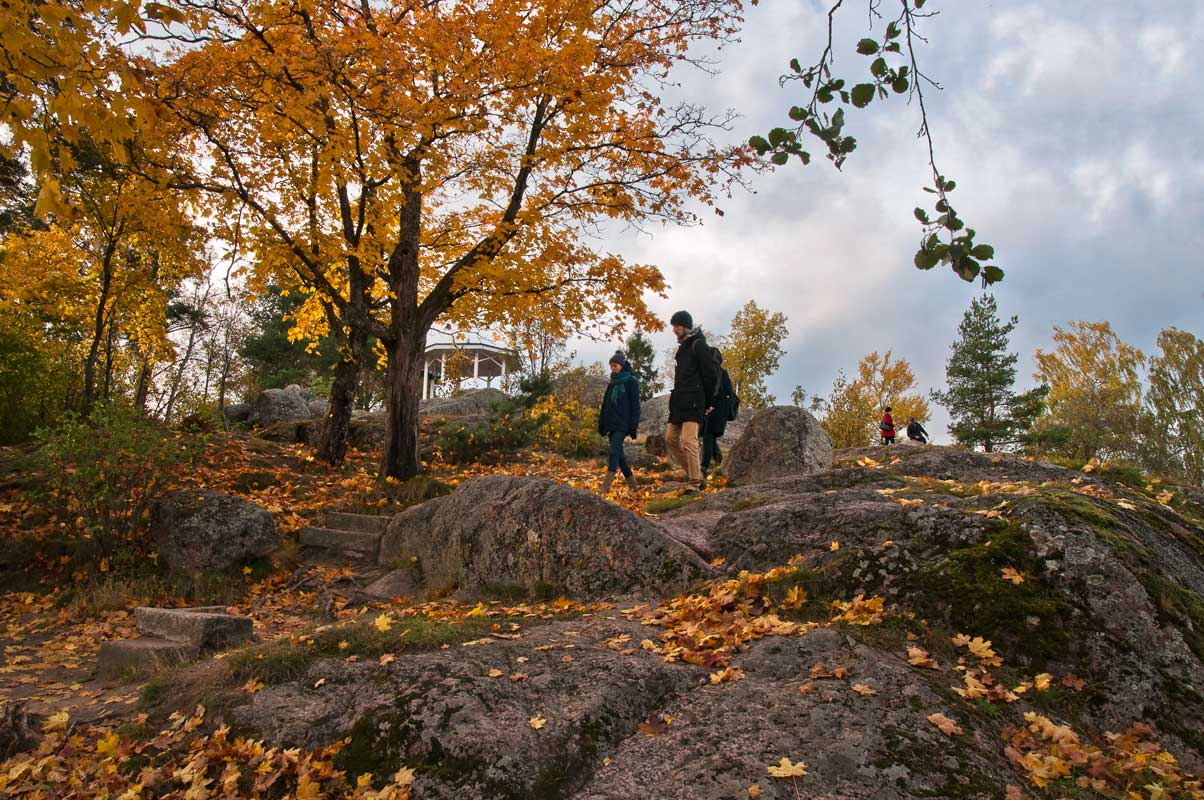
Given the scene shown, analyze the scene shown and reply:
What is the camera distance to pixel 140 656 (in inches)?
215

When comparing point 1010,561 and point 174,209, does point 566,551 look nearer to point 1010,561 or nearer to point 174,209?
point 1010,561

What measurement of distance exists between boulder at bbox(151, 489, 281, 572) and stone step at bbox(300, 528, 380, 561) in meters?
0.55

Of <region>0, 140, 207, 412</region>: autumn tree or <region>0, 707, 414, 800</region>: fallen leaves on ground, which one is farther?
<region>0, 140, 207, 412</region>: autumn tree

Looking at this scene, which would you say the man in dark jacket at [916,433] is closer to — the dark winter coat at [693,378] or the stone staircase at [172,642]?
the dark winter coat at [693,378]

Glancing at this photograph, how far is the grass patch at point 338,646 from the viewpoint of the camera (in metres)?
4.30

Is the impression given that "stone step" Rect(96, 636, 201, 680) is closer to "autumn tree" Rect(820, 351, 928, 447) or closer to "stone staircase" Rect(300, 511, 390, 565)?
"stone staircase" Rect(300, 511, 390, 565)

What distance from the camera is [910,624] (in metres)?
4.13

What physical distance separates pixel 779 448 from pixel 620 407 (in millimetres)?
2409

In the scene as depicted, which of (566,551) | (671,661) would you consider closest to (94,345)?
(566,551)

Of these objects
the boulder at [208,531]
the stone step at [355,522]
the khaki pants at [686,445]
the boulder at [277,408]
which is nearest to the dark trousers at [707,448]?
the khaki pants at [686,445]

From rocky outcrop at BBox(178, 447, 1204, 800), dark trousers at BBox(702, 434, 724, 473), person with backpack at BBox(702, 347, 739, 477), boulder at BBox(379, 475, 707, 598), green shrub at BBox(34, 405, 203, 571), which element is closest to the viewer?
rocky outcrop at BBox(178, 447, 1204, 800)

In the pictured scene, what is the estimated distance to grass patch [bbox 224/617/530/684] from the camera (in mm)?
4297

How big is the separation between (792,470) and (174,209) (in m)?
11.0

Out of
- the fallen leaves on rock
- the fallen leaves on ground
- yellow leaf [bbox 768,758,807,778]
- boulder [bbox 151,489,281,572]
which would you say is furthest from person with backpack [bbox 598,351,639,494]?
yellow leaf [bbox 768,758,807,778]
